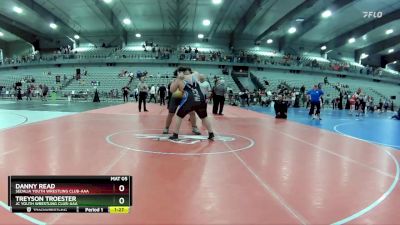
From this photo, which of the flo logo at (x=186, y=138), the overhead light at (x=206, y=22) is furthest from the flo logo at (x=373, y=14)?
the flo logo at (x=186, y=138)

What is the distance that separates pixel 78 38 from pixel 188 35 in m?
14.7

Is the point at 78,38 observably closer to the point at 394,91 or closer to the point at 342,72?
the point at 342,72

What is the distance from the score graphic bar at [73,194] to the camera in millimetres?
2334

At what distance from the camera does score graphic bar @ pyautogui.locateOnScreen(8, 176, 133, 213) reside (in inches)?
91.9

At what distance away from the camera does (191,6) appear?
3075 cm

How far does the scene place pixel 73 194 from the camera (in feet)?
7.70

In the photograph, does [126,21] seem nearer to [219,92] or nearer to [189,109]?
[219,92]

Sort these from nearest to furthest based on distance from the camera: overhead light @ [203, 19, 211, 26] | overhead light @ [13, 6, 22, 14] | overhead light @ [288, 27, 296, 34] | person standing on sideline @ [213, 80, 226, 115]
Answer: person standing on sideline @ [213, 80, 226, 115] < overhead light @ [13, 6, 22, 14] < overhead light @ [203, 19, 211, 26] < overhead light @ [288, 27, 296, 34]

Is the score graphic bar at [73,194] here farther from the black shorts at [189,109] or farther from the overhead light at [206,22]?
the overhead light at [206,22]

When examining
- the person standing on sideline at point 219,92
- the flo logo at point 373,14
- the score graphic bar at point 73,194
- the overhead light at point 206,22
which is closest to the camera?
the score graphic bar at point 73,194

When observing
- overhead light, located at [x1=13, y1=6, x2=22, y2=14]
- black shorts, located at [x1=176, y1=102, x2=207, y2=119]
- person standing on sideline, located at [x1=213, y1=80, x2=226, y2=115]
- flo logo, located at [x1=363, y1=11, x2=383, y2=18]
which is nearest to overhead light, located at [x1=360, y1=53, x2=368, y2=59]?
flo logo, located at [x1=363, y1=11, x2=383, y2=18]

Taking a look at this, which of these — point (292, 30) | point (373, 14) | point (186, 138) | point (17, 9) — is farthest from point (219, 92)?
point (292, 30)

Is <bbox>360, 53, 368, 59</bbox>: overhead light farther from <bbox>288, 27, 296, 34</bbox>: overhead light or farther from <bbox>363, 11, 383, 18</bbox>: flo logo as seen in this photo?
<bbox>363, 11, 383, 18</bbox>: flo logo

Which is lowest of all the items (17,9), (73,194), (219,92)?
(73,194)
